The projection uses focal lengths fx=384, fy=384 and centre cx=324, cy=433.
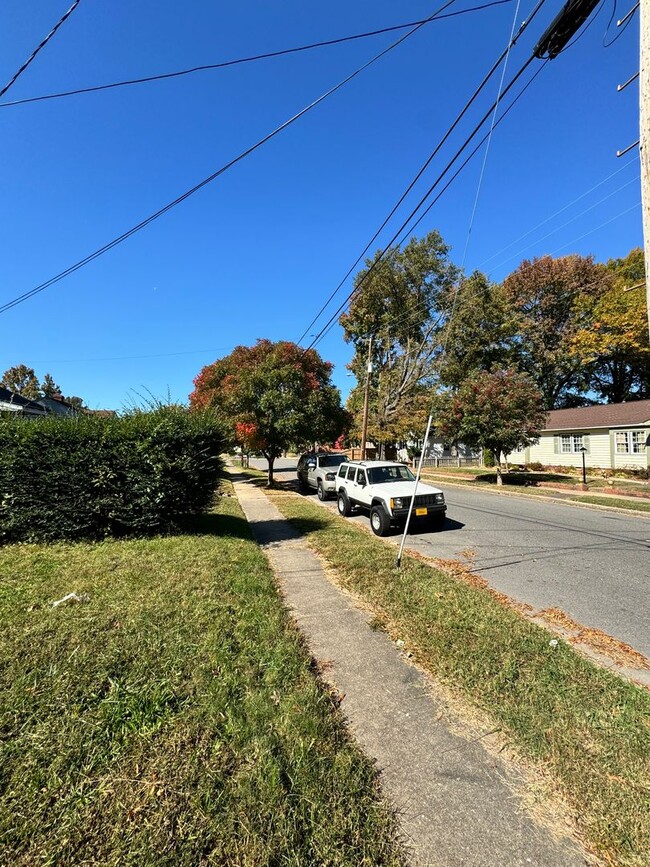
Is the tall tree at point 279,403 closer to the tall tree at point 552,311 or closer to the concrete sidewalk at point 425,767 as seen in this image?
the concrete sidewalk at point 425,767

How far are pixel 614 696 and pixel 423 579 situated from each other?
275cm

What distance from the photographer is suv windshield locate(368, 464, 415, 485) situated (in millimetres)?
10156

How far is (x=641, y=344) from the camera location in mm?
27406

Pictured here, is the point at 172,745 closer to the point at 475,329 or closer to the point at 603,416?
the point at 603,416

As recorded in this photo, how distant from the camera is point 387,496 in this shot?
8.86 m

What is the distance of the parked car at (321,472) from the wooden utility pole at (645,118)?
13.4 metres

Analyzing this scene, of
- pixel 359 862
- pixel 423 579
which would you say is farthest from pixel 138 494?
pixel 359 862

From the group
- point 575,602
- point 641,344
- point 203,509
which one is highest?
point 641,344

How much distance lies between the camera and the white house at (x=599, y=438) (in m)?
21.6

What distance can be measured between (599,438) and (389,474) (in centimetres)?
2038

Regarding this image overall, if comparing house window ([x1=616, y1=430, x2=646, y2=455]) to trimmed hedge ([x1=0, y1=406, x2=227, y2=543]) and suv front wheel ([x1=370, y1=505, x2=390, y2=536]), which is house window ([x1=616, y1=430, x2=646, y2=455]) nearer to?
suv front wheel ([x1=370, y1=505, x2=390, y2=536])

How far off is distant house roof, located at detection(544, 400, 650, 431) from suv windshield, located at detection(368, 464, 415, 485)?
18187 mm

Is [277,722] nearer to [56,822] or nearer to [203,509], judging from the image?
[56,822]

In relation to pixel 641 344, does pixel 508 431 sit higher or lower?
lower
